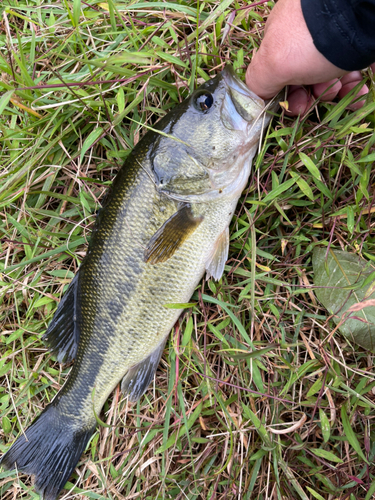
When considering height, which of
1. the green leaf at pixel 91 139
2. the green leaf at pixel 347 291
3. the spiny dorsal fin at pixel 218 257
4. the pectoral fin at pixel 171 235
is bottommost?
the green leaf at pixel 347 291

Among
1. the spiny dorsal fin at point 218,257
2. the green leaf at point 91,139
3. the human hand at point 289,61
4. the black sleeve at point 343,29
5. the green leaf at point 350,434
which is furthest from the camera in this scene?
the green leaf at point 91,139

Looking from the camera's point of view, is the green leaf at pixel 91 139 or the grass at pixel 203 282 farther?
the green leaf at pixel 91 139

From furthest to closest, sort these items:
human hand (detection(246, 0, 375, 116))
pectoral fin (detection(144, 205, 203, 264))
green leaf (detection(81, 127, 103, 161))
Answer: green leaf (detection(81, 127, 103, 161)) → pectoral fin (detection(144, 205, 203, 264)) → human hand (detection(246, 0, 375, 116))

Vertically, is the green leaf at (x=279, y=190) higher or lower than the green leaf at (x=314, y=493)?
higher

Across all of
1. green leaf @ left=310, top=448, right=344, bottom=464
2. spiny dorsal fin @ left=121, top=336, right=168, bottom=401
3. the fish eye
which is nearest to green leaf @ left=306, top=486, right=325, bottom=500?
green leaf @ left=310, top=448, right=344, bottom=464

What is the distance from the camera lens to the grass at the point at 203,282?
6.18 ft

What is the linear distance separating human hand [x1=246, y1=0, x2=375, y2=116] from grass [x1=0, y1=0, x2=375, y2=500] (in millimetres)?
220

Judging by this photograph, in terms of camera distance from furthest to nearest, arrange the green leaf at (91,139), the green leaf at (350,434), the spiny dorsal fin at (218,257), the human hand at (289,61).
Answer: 1. the green leaf at (91,139)
2. the spiny dorsal fin at (218,257)
3. the green leaf at (350,434)
4. the human hand at (289,61)

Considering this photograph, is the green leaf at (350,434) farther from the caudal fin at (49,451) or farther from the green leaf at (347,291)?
the caudal fin at (49,451)

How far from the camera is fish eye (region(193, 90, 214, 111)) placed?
1.80 metres

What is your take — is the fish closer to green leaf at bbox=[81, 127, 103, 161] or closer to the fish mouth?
the fish mouth

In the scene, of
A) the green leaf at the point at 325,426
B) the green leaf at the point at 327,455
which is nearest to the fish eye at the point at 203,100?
the green leaf at the point at 325,426

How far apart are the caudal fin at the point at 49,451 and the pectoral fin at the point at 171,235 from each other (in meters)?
1.30

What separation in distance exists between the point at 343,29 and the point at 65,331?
2.30 meters
